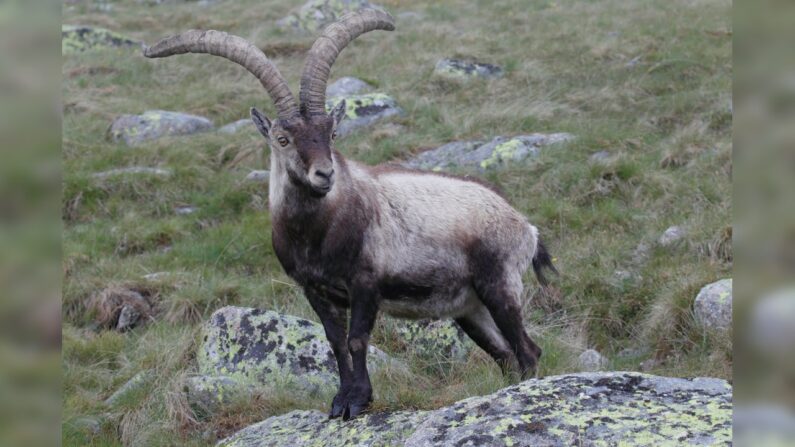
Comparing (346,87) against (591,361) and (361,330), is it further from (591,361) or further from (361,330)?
(361,330)

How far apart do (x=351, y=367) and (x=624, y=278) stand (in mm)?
4450

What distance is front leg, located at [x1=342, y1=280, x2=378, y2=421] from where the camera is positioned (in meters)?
5.71

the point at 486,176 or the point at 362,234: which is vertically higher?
the point at 486,176

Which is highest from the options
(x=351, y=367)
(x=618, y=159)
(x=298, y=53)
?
(x=298, y=53)

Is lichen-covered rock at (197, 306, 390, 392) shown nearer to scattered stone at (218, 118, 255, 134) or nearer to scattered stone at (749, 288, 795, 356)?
scattered stone at (749, 288, 795, 356)

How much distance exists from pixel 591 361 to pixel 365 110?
9.12 m

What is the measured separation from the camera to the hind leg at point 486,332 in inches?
271

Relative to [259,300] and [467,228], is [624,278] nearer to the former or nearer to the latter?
[467,228]

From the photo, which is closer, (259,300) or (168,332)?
(168,332)

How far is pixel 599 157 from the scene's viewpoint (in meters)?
12.5

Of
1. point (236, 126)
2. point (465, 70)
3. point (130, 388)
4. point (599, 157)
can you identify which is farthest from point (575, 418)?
point (465, 70)

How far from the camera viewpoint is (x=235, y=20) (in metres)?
29.4

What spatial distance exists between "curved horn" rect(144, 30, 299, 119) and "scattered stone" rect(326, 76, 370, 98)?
11.0 m

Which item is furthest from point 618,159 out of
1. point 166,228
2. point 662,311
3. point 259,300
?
point 166,228
